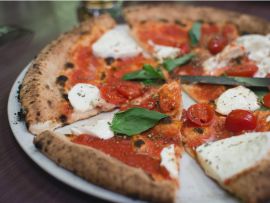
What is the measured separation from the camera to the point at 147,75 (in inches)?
120

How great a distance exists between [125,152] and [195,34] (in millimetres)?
1776

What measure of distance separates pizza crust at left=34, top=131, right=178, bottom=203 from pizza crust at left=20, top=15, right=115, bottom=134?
0.72ft

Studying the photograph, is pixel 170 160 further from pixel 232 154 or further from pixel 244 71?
pixel 244 71

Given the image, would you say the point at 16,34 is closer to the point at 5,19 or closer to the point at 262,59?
the point at 5,19

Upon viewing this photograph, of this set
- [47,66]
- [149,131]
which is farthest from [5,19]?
[149,131]

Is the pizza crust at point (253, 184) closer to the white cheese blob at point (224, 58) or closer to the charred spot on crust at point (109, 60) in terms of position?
the white cheese blob at point (224, 58)

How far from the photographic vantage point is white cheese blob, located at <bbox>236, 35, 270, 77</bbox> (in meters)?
3.14

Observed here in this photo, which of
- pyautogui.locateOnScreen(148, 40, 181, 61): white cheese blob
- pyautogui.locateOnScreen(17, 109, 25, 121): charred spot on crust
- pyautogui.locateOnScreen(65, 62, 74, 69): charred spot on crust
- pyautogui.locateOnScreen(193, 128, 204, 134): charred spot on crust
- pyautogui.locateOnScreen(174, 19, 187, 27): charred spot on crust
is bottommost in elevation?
pyautogui.locateOnScreen(193, 128, 204, 134): charred spot on crust

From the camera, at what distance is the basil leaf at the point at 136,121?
7.78 ft

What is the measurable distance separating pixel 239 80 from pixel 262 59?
439mm

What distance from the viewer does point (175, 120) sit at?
2492 mm

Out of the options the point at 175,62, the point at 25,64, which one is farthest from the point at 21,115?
the point at 175,62

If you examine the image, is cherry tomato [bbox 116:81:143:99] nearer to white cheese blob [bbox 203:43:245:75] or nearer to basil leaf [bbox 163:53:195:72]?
basil leaf [bbox 163:53:195:72]

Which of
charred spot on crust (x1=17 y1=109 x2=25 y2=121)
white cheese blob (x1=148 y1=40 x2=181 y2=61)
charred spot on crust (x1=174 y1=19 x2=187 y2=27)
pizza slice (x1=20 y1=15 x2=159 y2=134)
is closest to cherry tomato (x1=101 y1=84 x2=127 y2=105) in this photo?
pizza slice (x1=20 y1=15 x2=159 y2=134)
